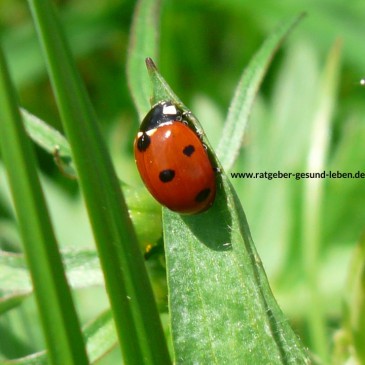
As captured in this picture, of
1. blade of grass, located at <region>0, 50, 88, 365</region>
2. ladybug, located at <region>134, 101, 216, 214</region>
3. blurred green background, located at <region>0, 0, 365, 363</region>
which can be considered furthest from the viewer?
blurred green background, located at <region>0, 0, 365, 363</region>

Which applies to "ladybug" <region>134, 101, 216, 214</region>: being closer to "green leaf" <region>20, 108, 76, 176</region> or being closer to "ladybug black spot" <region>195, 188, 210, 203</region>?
"ladybug black spot" <region>195, 188, 210, 203</region>

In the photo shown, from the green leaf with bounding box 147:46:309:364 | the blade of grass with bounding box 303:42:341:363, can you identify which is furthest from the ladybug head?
the blade of grass with bounding box 303:42:341:363

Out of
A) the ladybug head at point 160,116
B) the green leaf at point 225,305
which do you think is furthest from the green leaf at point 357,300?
the ladybug head at point 160,116

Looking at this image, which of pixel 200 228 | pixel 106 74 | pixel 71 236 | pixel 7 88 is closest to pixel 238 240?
pixel 200 228

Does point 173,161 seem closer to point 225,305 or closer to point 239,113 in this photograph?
point 239,113

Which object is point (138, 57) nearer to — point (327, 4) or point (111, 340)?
point (111, 340)

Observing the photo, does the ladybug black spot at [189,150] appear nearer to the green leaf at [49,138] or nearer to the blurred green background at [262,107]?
the green leaf at [49,138]
